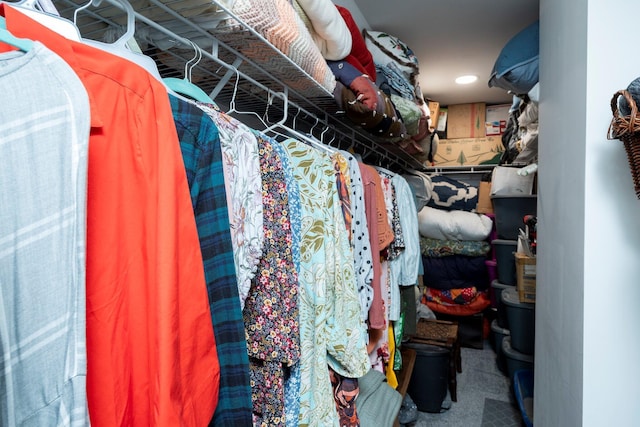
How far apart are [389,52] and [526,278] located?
1.54m

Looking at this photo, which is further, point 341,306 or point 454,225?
point 454,225

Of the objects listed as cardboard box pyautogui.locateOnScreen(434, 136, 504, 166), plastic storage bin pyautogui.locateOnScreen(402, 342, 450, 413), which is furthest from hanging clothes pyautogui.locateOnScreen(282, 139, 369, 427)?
cardboard box pyautogui.locateOnScreen(434, 136, 504, 166)

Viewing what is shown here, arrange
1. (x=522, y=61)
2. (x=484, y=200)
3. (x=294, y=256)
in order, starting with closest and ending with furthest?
(x=294, y=256), (x=522, y=61), (x=484, y=200)

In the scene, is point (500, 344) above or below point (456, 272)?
below

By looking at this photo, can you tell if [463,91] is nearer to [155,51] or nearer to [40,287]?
[155,51]

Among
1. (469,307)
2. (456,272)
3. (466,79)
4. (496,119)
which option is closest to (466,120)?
(496,119)

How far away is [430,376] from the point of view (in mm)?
2256

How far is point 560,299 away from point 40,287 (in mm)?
1308

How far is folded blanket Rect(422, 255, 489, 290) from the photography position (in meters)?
3.27

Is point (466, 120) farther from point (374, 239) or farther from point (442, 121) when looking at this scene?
point (374, 239)

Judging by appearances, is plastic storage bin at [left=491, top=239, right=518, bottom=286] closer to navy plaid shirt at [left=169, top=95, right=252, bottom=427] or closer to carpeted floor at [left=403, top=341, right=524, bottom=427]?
carpeted floor at [left=403, top=341, right=524, bottom=427]

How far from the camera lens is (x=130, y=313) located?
0.42 meters

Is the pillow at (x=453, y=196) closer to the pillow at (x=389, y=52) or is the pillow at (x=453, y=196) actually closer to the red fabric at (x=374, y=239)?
the pillow at (x=389, y=52)

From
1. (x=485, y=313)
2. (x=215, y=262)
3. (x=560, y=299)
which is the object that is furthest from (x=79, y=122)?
(x=485, y=313)
